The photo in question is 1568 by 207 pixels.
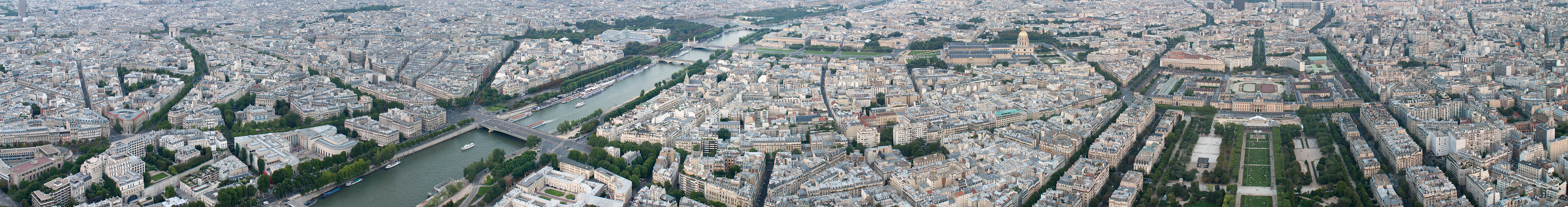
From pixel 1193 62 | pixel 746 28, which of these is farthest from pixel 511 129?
pixel 746 28

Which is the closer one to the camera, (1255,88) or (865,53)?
(1255,88)

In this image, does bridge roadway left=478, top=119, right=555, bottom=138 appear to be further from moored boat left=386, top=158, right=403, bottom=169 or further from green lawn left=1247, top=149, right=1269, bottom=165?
green lawn left=1247, top=149, right=1269, bottom=165

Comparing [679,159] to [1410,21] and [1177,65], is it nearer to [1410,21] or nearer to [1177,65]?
[1177,65]

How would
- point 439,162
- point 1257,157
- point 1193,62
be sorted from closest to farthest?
point 1257,157
point 439,162
point 1193,62

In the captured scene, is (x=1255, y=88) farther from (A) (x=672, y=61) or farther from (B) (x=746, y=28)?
(B) (x=746, y=28)

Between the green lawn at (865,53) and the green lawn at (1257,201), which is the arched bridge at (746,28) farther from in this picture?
the green lawn at (1257,201)

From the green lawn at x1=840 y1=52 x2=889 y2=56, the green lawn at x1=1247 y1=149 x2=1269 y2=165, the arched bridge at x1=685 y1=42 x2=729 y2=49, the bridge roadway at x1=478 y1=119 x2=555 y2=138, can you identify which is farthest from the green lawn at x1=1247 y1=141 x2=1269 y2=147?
the arched bridge at x1=685 y1=42 x2=729 y2=49

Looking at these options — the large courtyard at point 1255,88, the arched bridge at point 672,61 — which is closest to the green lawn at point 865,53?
the arched bridge at point 672,61
